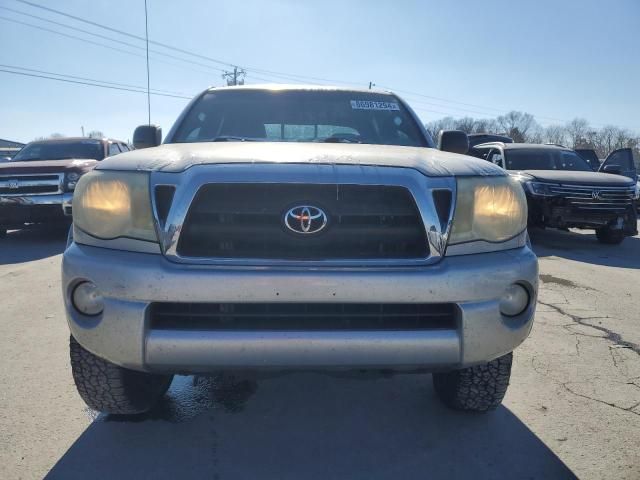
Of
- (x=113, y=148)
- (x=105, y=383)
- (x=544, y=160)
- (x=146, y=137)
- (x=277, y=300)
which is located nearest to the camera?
(x=277, y=300)

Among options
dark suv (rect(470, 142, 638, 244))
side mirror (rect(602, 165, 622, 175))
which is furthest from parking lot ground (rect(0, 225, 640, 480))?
side mirror (rect(602, 165, 622, 175))

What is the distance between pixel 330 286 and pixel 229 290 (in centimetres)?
38

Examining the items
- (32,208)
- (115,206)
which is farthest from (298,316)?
(32,208)

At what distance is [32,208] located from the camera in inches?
284

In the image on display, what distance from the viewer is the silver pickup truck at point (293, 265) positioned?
1.72m

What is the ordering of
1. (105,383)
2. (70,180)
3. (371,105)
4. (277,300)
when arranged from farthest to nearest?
1. (70,180)
2. (371,105)
3. (105,383)
4. (277,300)

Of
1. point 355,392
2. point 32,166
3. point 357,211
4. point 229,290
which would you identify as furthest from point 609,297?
point 32,166

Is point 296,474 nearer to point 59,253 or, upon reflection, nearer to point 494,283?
point 494,283

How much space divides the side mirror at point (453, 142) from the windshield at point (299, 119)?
0.13 metres

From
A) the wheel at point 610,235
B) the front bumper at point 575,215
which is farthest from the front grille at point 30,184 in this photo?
the wheel at point 610,235

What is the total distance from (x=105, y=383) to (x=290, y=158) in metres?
1.34

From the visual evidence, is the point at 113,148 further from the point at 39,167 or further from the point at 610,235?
the point at 610,235

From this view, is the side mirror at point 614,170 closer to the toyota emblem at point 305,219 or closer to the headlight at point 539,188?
the headlight at point 539,188

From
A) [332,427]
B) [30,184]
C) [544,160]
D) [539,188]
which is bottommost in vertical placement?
[332,427]
